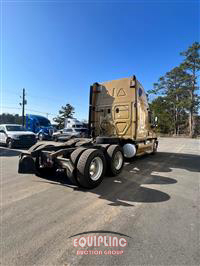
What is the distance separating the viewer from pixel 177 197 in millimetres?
3443

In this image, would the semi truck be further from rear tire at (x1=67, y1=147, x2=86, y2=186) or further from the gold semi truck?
rear tire at (x1=67, y1=147, x2=86, y2=186)

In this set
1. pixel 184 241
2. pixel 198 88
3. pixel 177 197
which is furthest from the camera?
pixel 198 88

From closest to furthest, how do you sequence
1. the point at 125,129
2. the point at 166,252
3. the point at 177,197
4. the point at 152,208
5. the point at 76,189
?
1. the point at 166,252
2. the point at 152,208
3. the point at 177,197
4. the point at 76,189
5. the point at 125,129

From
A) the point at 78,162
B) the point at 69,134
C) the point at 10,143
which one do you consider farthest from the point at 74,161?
the point at 69,134

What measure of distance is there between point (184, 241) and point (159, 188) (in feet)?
6.14

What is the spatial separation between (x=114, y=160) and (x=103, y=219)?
2.26 metres

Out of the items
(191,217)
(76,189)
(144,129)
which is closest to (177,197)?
(191,217)

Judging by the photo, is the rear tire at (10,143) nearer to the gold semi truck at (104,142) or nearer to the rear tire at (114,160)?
the gold semi truck at (104,142)

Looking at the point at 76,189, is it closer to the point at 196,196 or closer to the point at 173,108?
the point at 196,196

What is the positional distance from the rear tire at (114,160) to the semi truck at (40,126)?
12.8 m

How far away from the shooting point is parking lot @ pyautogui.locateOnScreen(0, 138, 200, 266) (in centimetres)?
184

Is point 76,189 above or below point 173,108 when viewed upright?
below

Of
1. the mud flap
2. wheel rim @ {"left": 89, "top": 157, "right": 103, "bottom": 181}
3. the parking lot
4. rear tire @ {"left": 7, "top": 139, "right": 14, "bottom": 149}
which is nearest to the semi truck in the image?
rear tire @ {"left": 7, "top": 139, "right": 14, "bottom": 149}

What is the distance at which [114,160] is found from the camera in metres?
4.73
